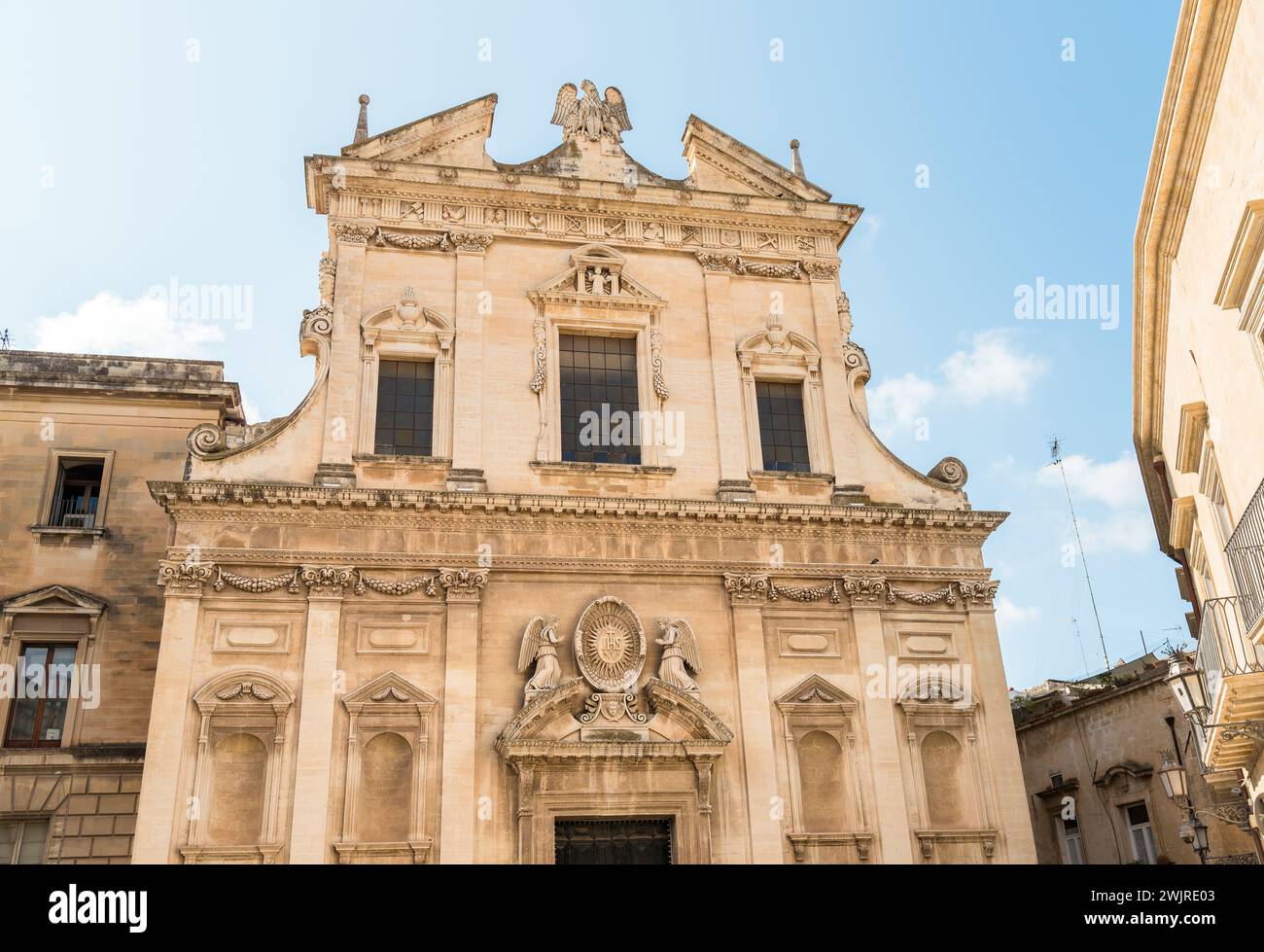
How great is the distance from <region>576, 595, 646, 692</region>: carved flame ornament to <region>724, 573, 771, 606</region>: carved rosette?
5.09ft

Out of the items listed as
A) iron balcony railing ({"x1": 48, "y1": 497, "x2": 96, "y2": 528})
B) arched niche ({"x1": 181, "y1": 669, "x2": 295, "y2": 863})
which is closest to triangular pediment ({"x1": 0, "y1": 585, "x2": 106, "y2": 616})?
iron balcony railing ({"x1": 48, "y1": 497, "x2": 96, "y2": 528})

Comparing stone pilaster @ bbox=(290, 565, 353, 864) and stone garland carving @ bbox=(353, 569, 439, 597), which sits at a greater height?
stone garland carving @ bbox=(353, 569, 439, 597)

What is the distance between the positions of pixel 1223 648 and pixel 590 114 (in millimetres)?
14308

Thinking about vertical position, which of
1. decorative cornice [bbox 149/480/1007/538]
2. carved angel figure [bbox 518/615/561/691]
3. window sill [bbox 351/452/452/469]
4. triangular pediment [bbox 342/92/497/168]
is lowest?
carved angel figure [bbox 518/615/561/691]

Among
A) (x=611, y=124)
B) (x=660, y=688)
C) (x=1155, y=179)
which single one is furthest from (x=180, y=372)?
(x=1155, y=179)

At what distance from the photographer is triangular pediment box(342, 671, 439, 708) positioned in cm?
1587

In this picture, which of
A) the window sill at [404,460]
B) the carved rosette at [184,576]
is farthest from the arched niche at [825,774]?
the carved rosette at [184,576]

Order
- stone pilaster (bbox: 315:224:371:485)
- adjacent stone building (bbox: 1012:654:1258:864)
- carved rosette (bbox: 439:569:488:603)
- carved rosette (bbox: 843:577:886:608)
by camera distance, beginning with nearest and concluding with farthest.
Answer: carved rosette (bbox: 439:569:488:603) → stone pilaster (bbox: 315:224:371:485) → carved rosette (bbox: 843:577:886:608) → adjacent stone building (bbox: 1012:654:1258:864)

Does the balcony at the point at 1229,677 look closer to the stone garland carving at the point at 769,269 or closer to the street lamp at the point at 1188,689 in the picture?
the street lamp at the point at 1188,689

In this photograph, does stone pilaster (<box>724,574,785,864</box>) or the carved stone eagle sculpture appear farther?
the carved stone eagle sculpture

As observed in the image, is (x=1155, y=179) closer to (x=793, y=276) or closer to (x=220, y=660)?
(x=793, y=276)

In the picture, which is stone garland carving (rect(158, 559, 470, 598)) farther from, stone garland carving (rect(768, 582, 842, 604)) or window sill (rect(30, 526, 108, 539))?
stone garland carving (rect(768, 582, 842, 604))

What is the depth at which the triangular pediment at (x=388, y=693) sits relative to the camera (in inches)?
625

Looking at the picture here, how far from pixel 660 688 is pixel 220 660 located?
635 cm
